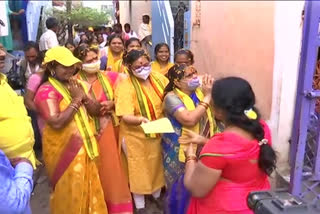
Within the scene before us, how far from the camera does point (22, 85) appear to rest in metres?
4.46

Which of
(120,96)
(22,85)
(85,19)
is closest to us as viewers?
(120,96)

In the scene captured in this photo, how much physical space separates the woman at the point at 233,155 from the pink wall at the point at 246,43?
982 millimetres

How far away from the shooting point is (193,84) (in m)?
2.63

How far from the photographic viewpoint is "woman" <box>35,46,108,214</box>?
95.7 inches

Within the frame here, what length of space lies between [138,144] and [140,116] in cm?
24

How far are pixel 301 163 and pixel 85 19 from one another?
16.9 meters

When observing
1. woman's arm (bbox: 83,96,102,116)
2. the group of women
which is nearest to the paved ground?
the group of women

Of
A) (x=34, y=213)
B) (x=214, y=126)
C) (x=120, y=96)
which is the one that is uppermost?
(x=120, y=96)

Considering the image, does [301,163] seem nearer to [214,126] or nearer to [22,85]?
[214,126]

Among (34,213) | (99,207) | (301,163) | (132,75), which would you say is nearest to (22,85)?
(34,213)

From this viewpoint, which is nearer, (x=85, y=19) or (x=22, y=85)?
(x=22, y=85)

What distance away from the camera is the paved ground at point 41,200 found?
10.6ft

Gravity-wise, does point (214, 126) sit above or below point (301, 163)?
above

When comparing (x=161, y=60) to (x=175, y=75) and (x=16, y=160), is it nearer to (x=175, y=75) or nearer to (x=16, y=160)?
(x=175, y=75)
